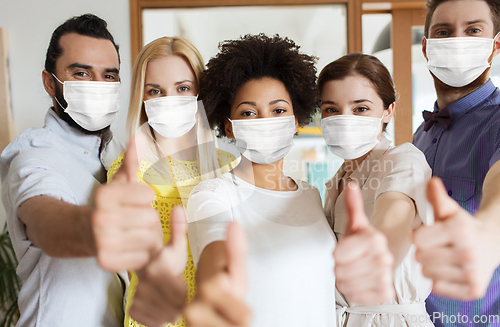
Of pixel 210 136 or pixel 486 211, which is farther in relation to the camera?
pixel 210 136

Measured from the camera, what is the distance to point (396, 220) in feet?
1.73

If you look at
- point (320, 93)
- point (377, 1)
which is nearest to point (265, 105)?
point (320, 93)

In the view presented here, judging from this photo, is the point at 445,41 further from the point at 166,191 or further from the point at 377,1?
the point at 377,1

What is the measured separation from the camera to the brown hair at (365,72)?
749 millimetres

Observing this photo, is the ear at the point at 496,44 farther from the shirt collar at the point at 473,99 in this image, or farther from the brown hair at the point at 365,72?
the brown hair at the point at 365,72

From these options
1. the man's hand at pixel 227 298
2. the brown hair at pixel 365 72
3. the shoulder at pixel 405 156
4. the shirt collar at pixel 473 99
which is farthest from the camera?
the shirt collar at pixel 473 99

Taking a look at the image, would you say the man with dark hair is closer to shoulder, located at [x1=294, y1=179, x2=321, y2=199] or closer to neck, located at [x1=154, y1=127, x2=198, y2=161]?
neck, located at [x1=154, y1=127, x2=198, y2=161]

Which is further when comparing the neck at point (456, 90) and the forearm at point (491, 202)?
the neck at point (456, 90)

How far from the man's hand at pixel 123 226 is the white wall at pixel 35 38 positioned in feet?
4.09

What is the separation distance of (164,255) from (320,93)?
584 millimetres

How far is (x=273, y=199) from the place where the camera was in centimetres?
72

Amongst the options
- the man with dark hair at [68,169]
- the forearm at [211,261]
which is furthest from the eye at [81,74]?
the forearm at [211,261]

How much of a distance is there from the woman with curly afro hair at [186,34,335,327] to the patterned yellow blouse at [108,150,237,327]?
99 mm

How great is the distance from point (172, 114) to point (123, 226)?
426 mm
